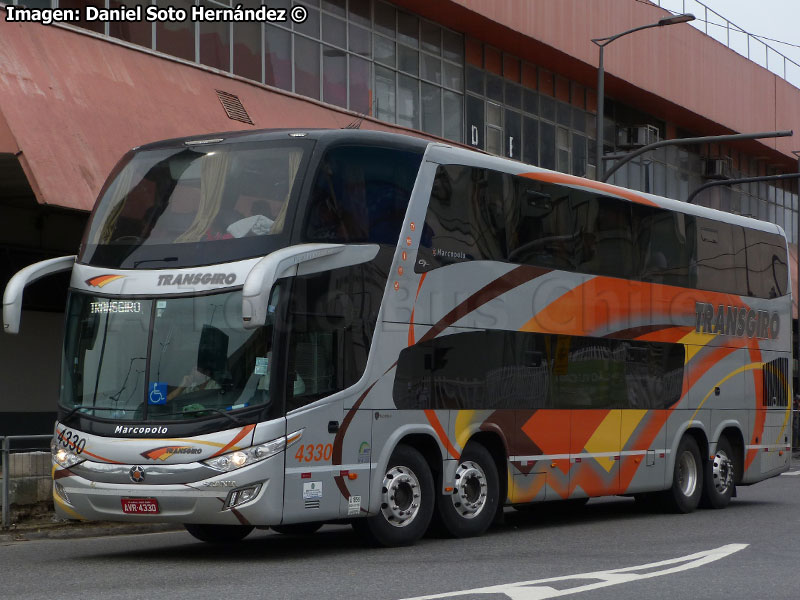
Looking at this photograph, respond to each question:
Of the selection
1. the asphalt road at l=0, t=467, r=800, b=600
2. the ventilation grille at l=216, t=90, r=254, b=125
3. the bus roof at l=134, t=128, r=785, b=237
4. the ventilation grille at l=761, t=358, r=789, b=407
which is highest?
the ventilation grille at l=216, t=90, r=254, b=125

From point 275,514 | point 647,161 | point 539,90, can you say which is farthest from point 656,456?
point 647,161

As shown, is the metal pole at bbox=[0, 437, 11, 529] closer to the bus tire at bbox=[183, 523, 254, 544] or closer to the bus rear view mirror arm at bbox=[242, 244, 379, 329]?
the bus tire at bbox=[183, 523, 254, 544]

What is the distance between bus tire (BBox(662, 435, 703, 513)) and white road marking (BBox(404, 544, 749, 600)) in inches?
228

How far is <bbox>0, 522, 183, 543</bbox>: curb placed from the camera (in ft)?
49.4

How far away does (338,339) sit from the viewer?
500 inches

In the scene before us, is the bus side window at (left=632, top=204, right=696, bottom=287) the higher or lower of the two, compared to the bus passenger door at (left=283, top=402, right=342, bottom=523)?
higher

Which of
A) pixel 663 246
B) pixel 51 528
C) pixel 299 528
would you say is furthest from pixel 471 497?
pixel 663 246

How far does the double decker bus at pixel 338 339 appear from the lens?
12.0m

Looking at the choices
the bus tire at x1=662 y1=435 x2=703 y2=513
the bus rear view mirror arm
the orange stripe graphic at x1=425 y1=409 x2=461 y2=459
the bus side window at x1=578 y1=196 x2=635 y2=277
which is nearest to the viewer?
the bus rear view mirror arm

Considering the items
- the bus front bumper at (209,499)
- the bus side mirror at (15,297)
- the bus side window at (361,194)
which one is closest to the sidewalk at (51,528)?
the bus front bumper at (209,499)

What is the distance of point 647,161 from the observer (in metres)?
44.7

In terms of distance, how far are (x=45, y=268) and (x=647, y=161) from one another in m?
34.0

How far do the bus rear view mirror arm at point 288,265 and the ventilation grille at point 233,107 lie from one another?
11341mm

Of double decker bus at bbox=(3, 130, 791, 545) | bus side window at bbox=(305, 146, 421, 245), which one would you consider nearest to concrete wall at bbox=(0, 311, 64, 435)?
double decker bus at bbox=(3, 130, 791, 545)
